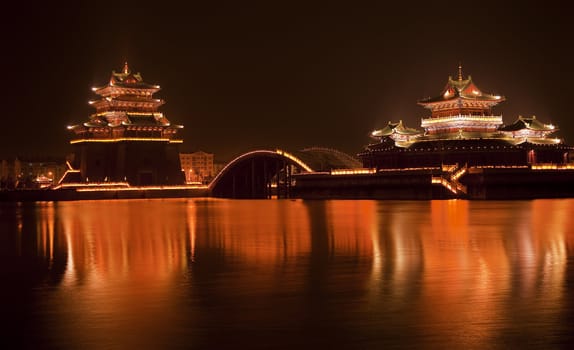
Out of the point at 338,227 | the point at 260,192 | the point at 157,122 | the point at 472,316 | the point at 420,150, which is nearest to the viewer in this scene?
the point at 472,316

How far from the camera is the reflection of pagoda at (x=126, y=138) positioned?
96.8 m

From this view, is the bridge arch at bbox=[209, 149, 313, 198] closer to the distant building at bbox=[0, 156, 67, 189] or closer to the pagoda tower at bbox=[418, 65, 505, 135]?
the pagoda tower at bbox=[418, 65, 505, 135]

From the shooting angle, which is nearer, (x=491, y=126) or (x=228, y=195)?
(x=491, y=126)

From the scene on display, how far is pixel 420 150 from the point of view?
73.8 m

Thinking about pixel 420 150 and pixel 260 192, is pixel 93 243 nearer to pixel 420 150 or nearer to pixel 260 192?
pixel 420 150

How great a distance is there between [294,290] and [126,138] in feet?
270

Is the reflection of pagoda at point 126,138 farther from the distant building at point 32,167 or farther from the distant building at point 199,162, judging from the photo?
the distant building at point 199,162

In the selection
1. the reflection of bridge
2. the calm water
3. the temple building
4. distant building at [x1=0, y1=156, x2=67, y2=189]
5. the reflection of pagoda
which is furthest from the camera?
distant building at [x1=0, y1=156, x2=67, y2=189]

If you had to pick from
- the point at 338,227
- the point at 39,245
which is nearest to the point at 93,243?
the point at 39,245

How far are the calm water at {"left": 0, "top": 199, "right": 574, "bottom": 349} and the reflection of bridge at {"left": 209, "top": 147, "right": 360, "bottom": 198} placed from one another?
55.3 m

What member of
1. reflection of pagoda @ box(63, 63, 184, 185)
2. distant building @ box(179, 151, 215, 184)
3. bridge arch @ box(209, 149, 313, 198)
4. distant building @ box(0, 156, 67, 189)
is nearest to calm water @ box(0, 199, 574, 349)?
bridge arch @ box(209, 149, 313, 198)

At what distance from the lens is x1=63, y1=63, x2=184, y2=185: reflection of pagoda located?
9675 cm

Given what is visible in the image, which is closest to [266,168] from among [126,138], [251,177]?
[251,177]

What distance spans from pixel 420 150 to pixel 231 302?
6039cm
